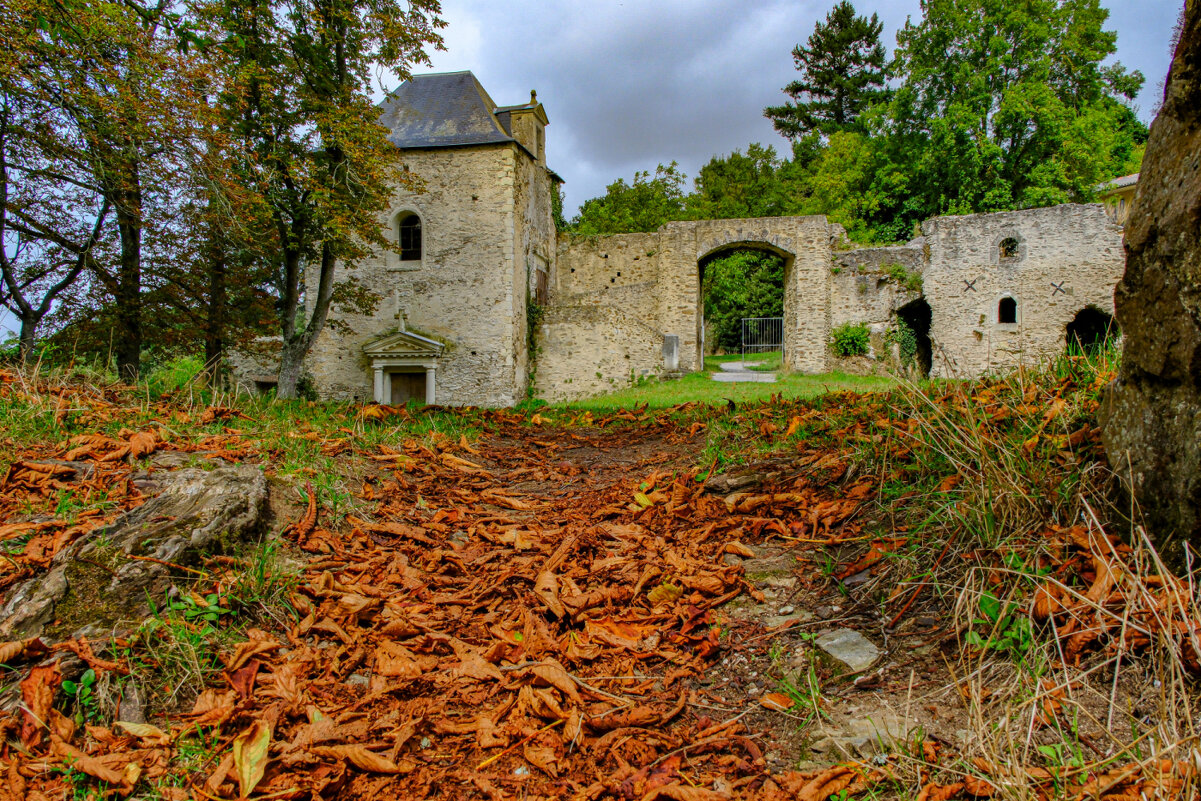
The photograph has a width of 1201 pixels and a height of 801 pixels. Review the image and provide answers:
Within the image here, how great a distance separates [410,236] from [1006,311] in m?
18.4

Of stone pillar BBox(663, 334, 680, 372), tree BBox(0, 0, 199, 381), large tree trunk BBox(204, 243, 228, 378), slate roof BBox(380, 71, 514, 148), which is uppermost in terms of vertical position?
slate roof BBox(380, 71, 514, 148)

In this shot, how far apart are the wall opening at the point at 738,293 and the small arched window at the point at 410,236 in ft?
53.1

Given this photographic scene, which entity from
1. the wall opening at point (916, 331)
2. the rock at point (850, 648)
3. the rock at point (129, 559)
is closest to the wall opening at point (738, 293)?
the wall opening at point (916, 331)

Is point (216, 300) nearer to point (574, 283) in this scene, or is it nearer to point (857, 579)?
point (857, 579)

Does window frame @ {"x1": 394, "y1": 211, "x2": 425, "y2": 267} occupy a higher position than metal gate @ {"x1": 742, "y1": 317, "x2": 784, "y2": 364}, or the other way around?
window frame @ {"x1": 394, "y1": 211, "x2": 425, "y2": 267}

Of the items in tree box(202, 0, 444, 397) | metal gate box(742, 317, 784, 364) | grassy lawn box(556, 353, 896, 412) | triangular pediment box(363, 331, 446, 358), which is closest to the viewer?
tree box(202, 0, 444, 397)

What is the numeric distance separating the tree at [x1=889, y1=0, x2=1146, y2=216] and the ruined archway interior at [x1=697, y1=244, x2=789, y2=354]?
7286 millimetres

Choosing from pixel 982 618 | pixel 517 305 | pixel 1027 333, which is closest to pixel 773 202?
pixel 1027 333

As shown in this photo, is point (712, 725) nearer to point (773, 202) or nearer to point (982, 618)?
point (982, 618)

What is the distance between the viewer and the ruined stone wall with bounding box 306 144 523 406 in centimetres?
1639

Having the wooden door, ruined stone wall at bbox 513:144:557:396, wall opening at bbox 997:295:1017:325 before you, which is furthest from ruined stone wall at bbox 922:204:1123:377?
the wooden door

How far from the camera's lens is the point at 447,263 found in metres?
16.7

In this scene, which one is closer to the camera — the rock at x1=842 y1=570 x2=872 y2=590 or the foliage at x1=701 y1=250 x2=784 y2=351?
the rock at x1=842 y1=570 x2=872 y2=590

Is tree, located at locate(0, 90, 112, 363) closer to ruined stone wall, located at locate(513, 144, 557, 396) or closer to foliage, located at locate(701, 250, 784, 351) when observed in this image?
ruined stone wall, located at locate(513, 144, 557, 396)
